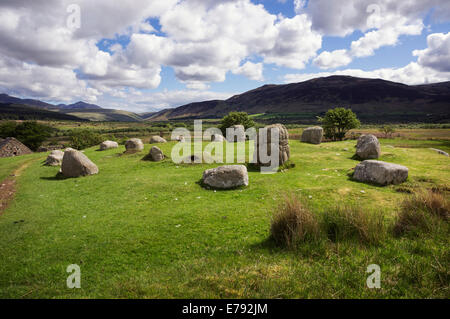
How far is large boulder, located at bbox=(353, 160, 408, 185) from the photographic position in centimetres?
1378

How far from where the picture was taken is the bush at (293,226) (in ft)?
21.0

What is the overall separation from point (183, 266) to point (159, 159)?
63.1 ft

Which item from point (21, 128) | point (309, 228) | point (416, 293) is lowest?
point (416, 293)

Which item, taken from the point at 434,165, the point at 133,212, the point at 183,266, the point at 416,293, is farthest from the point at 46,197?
the point at 434,165

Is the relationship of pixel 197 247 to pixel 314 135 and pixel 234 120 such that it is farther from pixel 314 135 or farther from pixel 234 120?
pixel 234 120

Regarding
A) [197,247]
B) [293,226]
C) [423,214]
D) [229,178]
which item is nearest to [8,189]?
[229,178]

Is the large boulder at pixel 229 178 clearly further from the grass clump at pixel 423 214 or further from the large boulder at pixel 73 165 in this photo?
the large boulder at pixel 73 165

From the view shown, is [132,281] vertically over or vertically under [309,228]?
under

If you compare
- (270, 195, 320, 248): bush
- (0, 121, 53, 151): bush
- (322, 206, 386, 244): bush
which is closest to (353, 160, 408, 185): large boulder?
(322, 206, 386, 244): bush

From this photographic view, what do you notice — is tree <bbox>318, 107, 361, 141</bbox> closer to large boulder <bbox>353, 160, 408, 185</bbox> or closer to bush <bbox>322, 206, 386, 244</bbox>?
large boulder <bbox>353, 160, 408, 185</bbox>

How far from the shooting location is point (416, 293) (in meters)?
4.36

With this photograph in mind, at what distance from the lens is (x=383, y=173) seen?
45.6 ft

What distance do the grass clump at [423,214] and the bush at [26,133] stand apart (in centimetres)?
7002

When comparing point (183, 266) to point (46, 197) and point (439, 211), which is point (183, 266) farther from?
point (46, 197)
